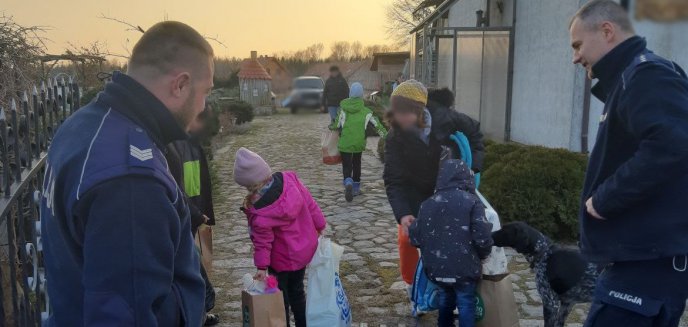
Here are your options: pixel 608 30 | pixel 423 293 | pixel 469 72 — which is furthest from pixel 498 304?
pixel 469 72

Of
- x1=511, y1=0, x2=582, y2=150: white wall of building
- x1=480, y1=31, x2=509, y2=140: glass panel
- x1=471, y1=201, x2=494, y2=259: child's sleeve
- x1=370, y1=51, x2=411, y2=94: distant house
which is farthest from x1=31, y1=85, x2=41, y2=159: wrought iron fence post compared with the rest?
x1=370, y1=51, x2=411, y2=94: distant house

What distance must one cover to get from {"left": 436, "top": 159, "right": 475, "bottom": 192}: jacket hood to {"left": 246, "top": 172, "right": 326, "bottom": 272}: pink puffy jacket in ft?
2.96

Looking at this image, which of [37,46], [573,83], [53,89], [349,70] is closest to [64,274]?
[53,89]

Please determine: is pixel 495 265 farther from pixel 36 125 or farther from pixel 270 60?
pixel 36 125

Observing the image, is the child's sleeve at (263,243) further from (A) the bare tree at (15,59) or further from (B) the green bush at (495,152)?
(B) the green bush at (495,152)

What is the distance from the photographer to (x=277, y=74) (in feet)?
11.2

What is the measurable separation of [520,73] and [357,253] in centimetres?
712

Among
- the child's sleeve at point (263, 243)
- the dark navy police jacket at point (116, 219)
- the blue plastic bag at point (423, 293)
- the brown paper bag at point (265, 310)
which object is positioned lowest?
the blue plastic bag at point (423, 293)

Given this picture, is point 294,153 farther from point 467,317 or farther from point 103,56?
point 467,317

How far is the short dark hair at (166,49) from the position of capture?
1.69 metres

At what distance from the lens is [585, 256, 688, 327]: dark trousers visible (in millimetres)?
2385

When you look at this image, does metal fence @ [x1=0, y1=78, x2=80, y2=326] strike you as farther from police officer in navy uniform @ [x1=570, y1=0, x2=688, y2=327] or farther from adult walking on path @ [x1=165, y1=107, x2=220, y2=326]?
police officer in navy uniform @ [x1=570, y1=0, x2=688, y2=327]

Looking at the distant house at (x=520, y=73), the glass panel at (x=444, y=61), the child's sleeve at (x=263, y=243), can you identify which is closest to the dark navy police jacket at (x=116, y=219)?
the child's sleeve at (x=263, y=243)

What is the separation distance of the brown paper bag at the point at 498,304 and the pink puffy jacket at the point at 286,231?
1.15 m
